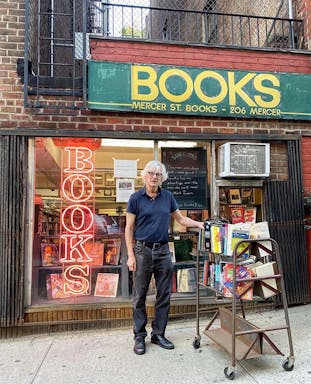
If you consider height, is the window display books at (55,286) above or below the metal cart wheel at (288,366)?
above

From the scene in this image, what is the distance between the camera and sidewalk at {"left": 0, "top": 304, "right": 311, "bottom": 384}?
317cm

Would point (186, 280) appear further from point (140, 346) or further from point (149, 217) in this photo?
point (149, 217)

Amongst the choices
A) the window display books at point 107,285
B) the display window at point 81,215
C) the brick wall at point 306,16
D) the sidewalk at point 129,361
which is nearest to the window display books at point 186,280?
the sidewalk at point 129,361

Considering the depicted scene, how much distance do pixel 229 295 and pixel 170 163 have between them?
220 centimetres

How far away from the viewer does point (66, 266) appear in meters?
4.74

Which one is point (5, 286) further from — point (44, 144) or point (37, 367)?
point (44, 144)

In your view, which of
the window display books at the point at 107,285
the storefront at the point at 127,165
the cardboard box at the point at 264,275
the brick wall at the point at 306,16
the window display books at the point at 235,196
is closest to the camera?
the cardboard box at the point at 264,275

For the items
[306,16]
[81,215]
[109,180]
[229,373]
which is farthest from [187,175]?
[306,16]

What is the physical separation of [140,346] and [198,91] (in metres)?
3.40

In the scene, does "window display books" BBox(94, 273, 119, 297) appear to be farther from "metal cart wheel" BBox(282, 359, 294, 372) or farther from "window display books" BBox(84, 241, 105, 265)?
"metal cart wheel" BBox(282, 359, 294, 372)

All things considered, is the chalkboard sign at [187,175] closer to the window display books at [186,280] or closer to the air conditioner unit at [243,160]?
the air conditioner unit at [243,160]

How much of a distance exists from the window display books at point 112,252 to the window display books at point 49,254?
671 mm

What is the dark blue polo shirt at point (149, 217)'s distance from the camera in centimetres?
371

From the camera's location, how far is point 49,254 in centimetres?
475
